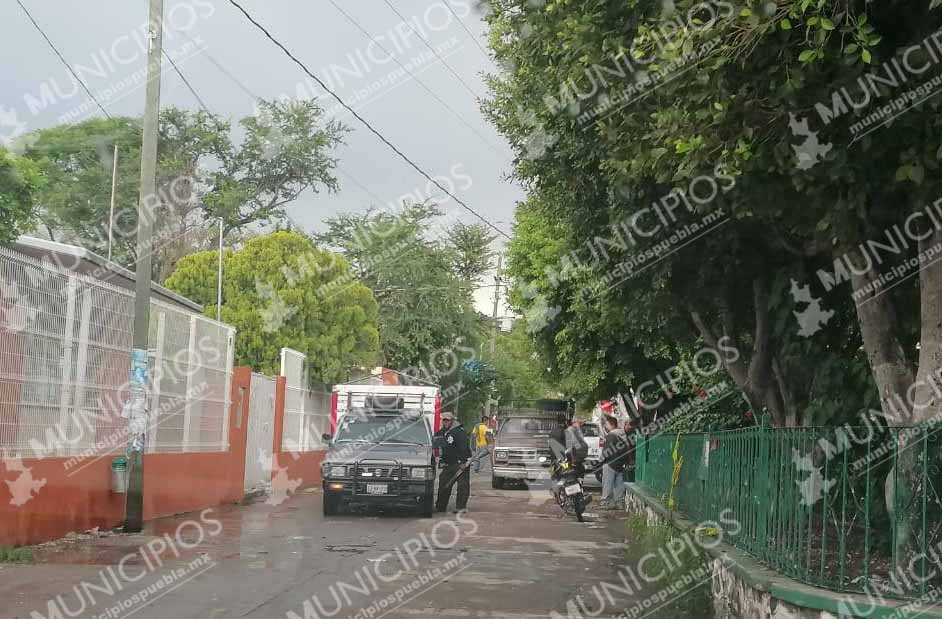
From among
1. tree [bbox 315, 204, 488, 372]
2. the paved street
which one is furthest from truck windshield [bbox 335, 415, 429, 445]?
tree [bbox 315, 204, 488, 372]

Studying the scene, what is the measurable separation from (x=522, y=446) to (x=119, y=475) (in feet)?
54.6

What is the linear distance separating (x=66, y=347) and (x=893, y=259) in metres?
9.94

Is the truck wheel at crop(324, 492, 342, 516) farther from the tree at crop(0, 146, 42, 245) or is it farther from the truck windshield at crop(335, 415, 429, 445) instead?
the tree at crop(0, 146, 42, 245)

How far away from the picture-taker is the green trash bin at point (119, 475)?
16.0 metres

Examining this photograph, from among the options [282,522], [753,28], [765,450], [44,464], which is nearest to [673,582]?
[765,450]

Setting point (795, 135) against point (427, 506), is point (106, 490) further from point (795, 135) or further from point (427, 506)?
point (795, 135)

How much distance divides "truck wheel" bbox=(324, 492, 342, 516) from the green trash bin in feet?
13.6

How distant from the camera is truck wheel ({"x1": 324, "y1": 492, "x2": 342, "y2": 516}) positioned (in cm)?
1936

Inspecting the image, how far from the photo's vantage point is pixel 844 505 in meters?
6.93

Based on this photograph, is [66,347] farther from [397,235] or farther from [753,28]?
[397,235]

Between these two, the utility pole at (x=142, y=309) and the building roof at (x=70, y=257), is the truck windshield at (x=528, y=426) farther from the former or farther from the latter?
the utility pole at (x=142, y=309)

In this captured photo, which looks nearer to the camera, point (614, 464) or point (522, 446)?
point (614, 464)

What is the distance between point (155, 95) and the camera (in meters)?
15.4

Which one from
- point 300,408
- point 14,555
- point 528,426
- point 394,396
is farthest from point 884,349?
point 528,426
